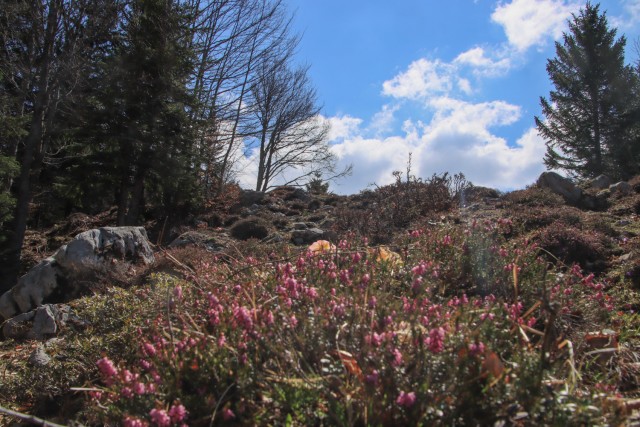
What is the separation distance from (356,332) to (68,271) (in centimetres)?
610

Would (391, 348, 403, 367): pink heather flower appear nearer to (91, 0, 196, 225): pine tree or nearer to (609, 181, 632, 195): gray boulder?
(609, 181, 632, 195): gray boulder

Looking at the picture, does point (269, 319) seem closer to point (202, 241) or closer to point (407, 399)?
point (407, 399)

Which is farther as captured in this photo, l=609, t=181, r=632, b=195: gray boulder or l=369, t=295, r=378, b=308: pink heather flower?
l=609, t=181, r=632, b=195: gray boulder

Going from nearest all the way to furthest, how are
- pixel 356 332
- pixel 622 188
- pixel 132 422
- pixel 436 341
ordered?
pixel 132 422
pixel 436 341
pixel 356 332
pixel 622 188

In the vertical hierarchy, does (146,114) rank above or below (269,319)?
above

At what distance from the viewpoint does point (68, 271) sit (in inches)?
268

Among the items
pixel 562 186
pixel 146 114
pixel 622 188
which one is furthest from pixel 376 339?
pixel 146 114

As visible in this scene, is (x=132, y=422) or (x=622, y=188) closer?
(x=132, y=422)

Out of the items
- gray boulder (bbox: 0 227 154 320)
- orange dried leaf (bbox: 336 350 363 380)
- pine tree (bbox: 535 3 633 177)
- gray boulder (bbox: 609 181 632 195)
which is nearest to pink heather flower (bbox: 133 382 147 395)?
orange dried leaf (bbox: 336 350 363 380)

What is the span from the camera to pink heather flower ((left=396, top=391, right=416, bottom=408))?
5.43 ft

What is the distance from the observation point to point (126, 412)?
1918mm

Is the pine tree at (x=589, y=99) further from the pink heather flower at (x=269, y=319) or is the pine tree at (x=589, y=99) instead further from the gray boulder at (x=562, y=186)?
the pink heather flower at (x=269, y=319)

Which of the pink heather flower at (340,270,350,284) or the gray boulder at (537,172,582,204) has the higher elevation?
the gray boulder at (537,172,582,204)

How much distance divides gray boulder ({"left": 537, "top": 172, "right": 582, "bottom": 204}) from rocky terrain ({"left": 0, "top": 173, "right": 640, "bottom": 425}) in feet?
5.45
